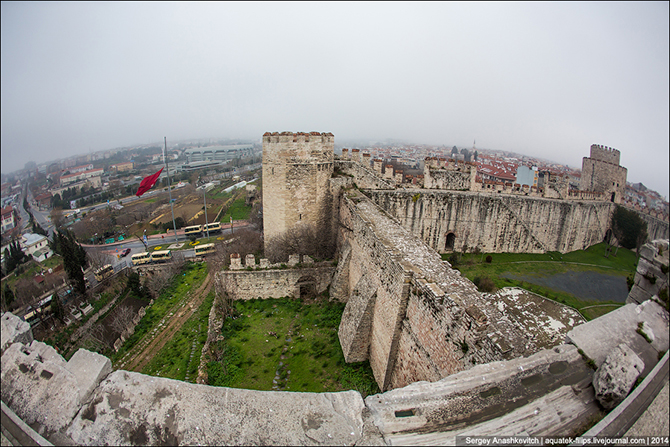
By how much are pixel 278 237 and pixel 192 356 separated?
535 centimetres

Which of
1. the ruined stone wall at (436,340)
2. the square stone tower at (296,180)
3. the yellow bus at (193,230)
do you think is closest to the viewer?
the ruined stone wall at (436,340)

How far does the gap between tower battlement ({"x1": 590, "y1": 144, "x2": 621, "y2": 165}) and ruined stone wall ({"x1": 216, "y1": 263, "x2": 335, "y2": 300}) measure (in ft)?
80.5

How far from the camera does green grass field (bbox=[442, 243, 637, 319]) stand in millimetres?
12339

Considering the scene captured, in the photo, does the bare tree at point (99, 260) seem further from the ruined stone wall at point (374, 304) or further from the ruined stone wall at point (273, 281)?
the ruined stone wall at point (374, 304)

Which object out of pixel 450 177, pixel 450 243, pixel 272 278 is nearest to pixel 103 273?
pixel 272 278

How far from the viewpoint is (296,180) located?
11.8 m

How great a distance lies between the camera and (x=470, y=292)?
18.5 ft

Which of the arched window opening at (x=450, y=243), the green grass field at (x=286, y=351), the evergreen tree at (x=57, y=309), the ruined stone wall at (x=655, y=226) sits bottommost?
the evergreen tree at (x=57, y=309)

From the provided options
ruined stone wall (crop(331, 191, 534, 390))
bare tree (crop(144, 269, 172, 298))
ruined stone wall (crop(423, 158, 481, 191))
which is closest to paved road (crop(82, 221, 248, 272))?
bare tree (crop(144, 269, 172, 298))

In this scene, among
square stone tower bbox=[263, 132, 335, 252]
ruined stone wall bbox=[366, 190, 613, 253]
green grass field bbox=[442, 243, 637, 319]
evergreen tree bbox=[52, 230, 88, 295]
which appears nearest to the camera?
square stone tower bbox=[263, 132, 335, 252]

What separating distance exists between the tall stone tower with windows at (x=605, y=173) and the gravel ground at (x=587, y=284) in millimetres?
8928

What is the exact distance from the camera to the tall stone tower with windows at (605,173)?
68.4 ft

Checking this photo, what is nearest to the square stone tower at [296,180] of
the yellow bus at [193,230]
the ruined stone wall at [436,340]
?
the ruined stone wall at [436,340]

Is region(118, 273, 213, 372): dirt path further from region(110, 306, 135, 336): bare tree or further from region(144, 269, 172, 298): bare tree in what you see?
region(144, 269, 172, 298): bare tree
